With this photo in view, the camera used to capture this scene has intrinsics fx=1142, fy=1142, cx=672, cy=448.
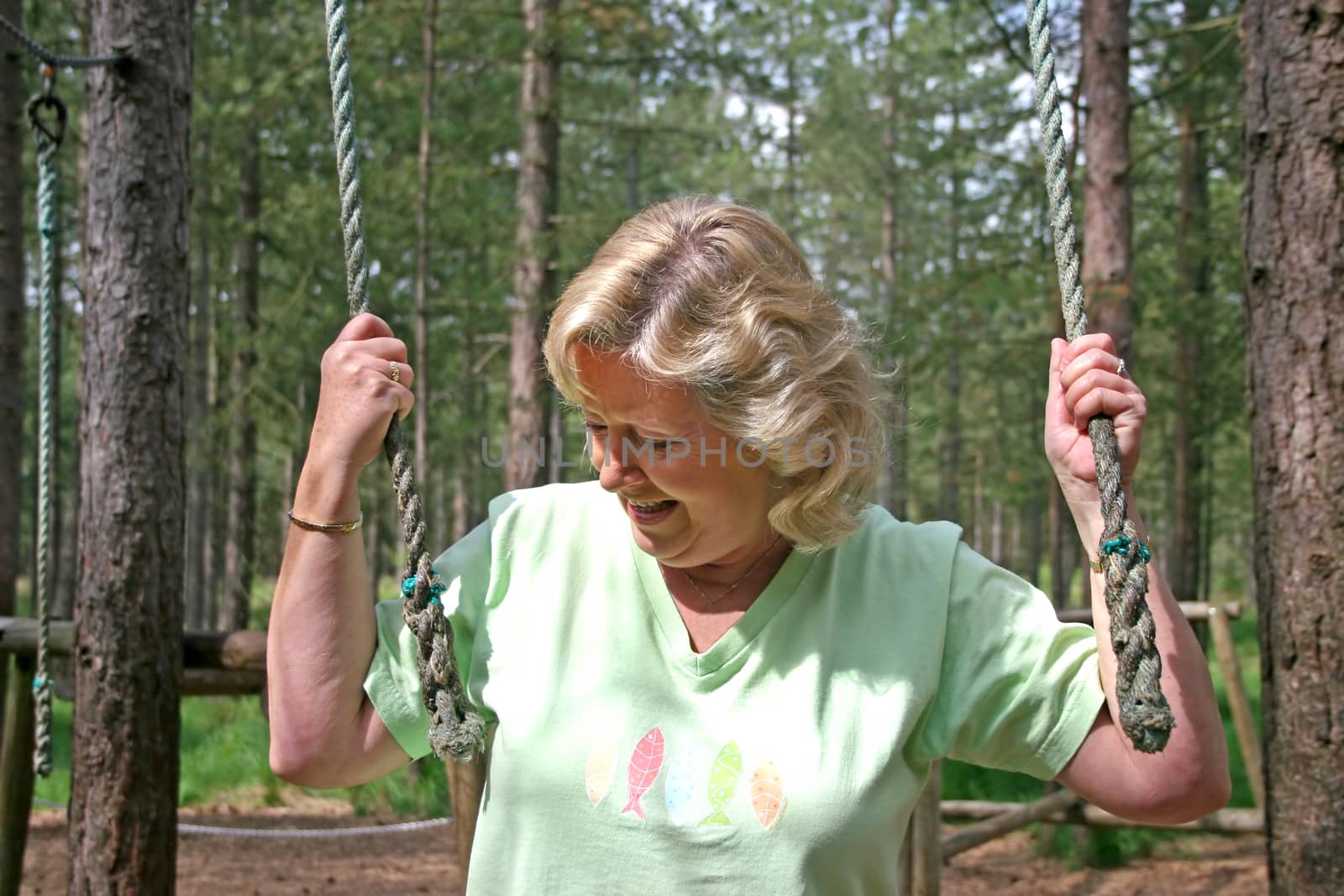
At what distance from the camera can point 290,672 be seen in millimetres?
1452

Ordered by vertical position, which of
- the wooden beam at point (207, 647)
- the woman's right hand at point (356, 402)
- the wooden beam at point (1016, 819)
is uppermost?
the woman's right hand at point (356, 402)

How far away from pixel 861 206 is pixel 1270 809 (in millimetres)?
21104

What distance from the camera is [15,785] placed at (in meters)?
3.98

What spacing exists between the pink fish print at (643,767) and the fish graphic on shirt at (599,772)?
24 millimetres

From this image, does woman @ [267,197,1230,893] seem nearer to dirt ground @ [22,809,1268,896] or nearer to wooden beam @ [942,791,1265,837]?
wooden beam @ [942,791,1265,837]

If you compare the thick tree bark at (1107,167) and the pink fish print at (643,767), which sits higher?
the thick tree bark at (1107,167)

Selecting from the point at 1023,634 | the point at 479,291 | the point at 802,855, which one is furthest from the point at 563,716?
the point at 479,291

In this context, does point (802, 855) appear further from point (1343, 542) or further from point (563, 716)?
point (1343, 542)

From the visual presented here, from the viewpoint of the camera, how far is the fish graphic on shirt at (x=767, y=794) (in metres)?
1.42

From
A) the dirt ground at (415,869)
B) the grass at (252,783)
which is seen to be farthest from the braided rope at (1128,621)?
the grass at (252,783)

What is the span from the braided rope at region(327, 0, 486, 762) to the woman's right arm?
0.07m

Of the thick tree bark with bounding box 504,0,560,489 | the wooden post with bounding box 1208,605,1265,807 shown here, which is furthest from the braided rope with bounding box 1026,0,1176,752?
the thick tree bark with bounding box 504,0,560,489

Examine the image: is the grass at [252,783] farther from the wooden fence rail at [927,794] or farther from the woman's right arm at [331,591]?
the woman's right arm at [331,591]

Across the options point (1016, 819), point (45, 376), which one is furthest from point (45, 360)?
point (1016, 819)
